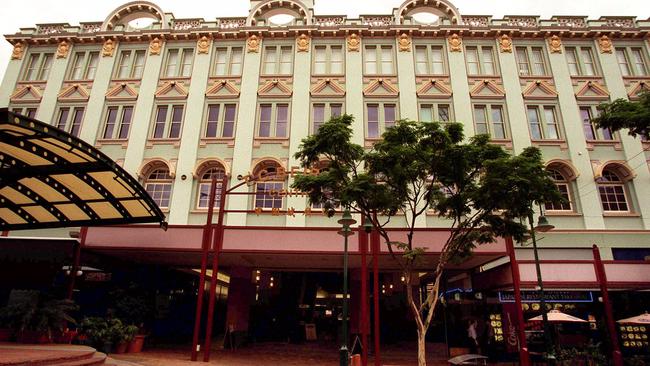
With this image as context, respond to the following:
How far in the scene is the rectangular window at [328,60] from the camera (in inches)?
834

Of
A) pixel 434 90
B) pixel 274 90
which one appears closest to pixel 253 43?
pixel 274 90

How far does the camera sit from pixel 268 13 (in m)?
22.9

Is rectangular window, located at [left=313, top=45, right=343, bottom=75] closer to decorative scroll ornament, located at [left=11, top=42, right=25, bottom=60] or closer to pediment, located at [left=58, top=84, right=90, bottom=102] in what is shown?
pediment, located at [left=58, top=84, right=90, bottom=102]

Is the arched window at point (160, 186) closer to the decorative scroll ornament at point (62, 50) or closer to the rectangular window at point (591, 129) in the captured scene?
the decorative scroll ornament at point (62, 50)

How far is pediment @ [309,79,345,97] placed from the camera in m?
20.3

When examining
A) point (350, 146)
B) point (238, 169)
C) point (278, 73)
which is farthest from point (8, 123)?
point (278, 73)

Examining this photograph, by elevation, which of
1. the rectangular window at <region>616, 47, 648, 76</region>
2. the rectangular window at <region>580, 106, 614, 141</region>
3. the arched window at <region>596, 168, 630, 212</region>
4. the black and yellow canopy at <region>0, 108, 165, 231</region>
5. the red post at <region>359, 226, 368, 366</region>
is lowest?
the red post at <region>359, 226, 368, 366</region>

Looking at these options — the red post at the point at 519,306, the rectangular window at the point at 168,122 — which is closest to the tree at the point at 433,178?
the red post at the point at 519,306

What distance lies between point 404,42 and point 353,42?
9.04 ft

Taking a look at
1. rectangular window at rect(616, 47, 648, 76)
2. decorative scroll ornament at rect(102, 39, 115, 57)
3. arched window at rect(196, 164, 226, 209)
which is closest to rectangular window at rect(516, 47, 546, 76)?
rectangular window at rect(616, 47, 648, 76)

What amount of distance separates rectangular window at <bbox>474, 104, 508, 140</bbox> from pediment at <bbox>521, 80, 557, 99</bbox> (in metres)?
1.52

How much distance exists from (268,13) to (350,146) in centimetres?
1453

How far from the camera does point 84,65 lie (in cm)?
2166

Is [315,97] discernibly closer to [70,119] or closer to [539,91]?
[539,91]
